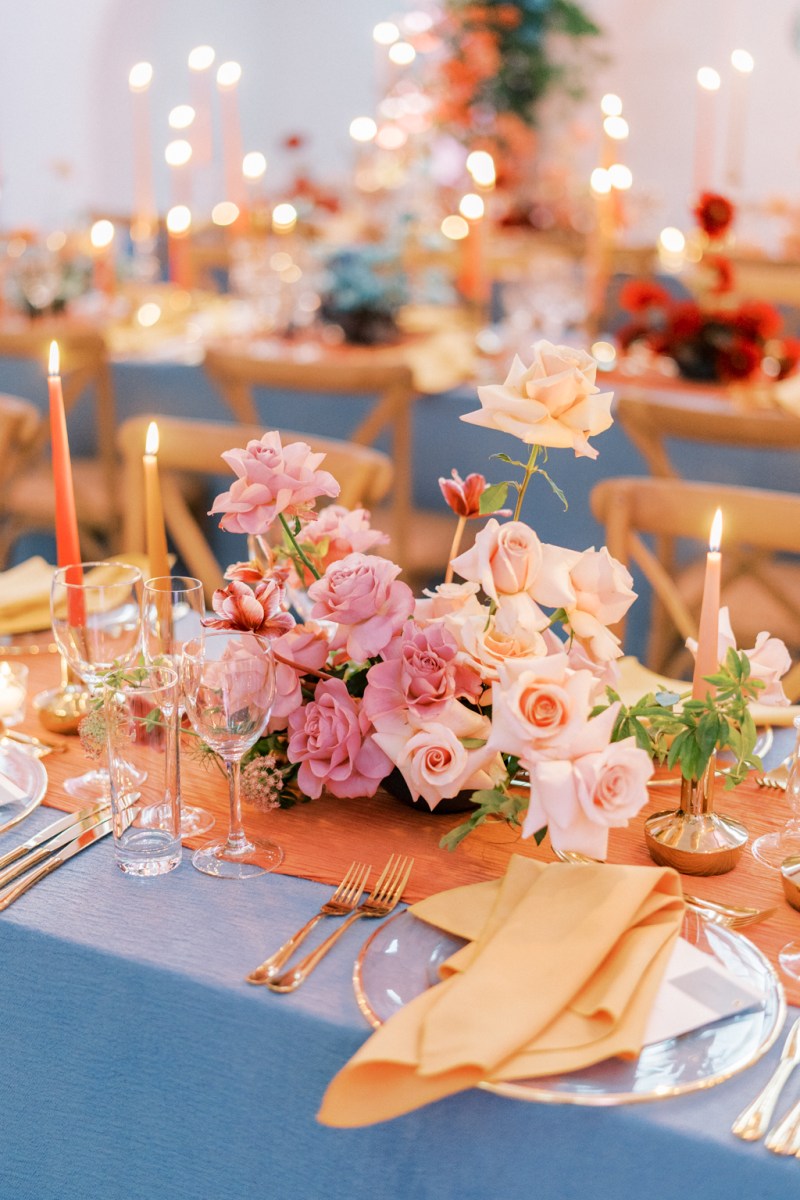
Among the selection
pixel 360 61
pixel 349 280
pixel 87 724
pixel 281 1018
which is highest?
pixel 360 61

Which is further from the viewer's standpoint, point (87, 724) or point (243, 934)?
point (87, 724)

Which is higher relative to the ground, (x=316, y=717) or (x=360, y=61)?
(x=360, y=61)

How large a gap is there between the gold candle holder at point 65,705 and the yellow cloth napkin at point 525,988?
1.62 feet

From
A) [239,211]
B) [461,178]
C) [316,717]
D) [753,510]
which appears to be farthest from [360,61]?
[316,717]

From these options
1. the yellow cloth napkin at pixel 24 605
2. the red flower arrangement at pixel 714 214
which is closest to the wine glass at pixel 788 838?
the yellow cloth napkin at pixel 24 605

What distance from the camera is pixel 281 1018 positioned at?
85cm

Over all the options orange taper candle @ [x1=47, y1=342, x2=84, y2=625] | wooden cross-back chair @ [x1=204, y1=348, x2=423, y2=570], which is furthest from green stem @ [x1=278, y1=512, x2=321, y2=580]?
wooden cross-back chair @ [x1=204, y1=348, x2=423, y2=570]

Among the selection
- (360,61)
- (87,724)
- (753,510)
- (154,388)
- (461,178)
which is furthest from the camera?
(360,61)

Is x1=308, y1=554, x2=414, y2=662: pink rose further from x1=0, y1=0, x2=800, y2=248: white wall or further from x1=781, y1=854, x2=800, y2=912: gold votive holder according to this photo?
x1=0, y1=0, x2=800, y2=248: white wall

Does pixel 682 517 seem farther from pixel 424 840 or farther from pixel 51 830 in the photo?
pixel 51 830

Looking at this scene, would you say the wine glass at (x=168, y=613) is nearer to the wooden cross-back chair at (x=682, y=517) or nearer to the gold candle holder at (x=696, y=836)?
the gold candle holder at (x=696, y=836)

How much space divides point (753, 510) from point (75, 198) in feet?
22.3

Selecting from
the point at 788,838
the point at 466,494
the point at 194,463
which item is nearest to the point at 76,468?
the point at 194,463

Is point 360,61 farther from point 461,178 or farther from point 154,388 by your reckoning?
point 154,388
